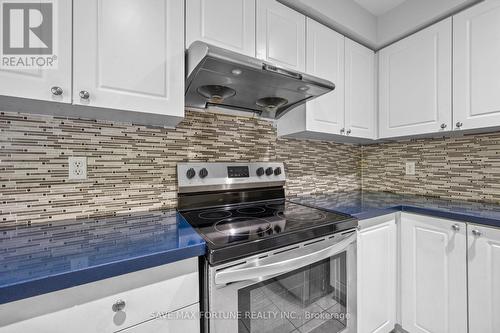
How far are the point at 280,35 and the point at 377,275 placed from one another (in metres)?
1.60

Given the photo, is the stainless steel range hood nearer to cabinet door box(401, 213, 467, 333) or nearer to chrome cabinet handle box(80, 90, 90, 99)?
chrome cabinet handle box(80, 90, 90, 99)

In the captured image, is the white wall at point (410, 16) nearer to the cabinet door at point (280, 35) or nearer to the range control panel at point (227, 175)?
the cabinet door at point (280, 35)

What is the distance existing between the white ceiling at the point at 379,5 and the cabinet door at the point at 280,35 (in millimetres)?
634

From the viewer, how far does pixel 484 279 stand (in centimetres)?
111

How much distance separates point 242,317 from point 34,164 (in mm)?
1128

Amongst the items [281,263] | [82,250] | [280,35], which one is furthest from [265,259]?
[280,35]

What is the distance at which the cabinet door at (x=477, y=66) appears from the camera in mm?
1276

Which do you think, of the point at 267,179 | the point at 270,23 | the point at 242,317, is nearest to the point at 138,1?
the point at 270,23

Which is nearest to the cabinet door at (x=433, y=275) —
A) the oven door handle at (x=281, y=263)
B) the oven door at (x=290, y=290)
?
the oven door at (x=290, y=290)

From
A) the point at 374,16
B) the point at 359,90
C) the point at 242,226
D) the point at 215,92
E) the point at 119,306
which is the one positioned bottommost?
the point at 119,306

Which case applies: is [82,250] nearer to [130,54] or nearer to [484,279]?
[130,54]

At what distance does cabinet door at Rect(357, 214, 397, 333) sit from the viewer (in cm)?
128

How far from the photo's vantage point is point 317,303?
1042 millimetres

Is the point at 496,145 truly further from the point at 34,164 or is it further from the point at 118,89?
the point at 34,164
